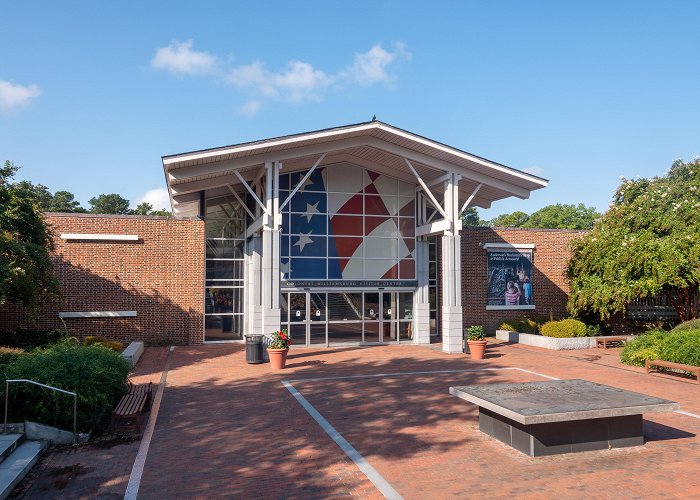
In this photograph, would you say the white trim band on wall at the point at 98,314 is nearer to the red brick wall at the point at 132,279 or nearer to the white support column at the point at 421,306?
the red brick wall at the point at 132,279

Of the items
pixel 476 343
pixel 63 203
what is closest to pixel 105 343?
pixel 476 343

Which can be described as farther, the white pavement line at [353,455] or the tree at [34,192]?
the tree at [34,192]

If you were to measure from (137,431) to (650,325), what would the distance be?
2378cm

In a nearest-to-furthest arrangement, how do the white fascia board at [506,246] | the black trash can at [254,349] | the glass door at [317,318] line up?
1. the black trash can at [254,349]
2. the glass door at [317,318]
3. the white fascia board at [506,246]

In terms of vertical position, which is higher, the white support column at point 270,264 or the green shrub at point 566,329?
the white support column at point 270,264

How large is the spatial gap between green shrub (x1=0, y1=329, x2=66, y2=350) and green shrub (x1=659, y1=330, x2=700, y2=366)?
19.0 metres

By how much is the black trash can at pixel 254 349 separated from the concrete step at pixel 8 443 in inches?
346

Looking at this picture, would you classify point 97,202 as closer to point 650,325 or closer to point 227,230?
point 227,230

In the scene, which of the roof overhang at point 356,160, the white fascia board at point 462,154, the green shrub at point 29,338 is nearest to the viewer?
the green shrub at point 29,338

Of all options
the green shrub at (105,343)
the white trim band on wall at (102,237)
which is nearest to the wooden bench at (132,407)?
the green shrub at (105,343)

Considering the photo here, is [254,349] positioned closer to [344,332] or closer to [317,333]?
[317,333]

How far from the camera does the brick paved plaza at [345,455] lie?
7.15m

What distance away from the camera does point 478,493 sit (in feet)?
22.9

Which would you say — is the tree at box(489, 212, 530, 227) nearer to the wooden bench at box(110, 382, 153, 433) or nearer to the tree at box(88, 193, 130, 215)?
the tree at box(88, 193, 130, 215)
